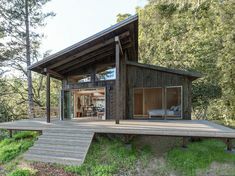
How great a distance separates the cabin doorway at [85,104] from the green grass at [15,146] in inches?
106

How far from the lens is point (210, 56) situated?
12109 millimetres

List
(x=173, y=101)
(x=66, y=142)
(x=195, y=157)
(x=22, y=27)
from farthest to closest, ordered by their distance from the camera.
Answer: (x=22, y=27) → (x=173, y=101) → (x=66, y=142) → (x=195, y=157)

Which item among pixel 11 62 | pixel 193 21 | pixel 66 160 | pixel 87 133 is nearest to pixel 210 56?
pixel 193 21

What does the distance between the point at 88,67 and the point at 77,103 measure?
97.3 inches

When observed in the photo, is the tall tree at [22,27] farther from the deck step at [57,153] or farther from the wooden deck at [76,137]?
the deck step at [57,153]

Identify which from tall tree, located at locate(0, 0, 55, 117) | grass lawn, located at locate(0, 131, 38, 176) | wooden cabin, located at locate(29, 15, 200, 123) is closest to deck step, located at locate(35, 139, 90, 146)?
grass lawn, located at locate(0, 131, 38, 176)

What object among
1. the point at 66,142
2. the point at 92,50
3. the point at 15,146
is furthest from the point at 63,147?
the point at 92,50

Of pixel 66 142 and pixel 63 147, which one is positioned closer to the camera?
pixel 63 147

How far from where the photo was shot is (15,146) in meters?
7.00

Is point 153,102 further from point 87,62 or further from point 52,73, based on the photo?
point 52,73

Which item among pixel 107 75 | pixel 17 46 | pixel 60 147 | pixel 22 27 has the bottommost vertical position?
pixel 60 147

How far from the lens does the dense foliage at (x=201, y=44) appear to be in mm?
11586

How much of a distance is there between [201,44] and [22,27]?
13.2 m

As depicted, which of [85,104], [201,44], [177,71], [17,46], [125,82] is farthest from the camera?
[17,46]
